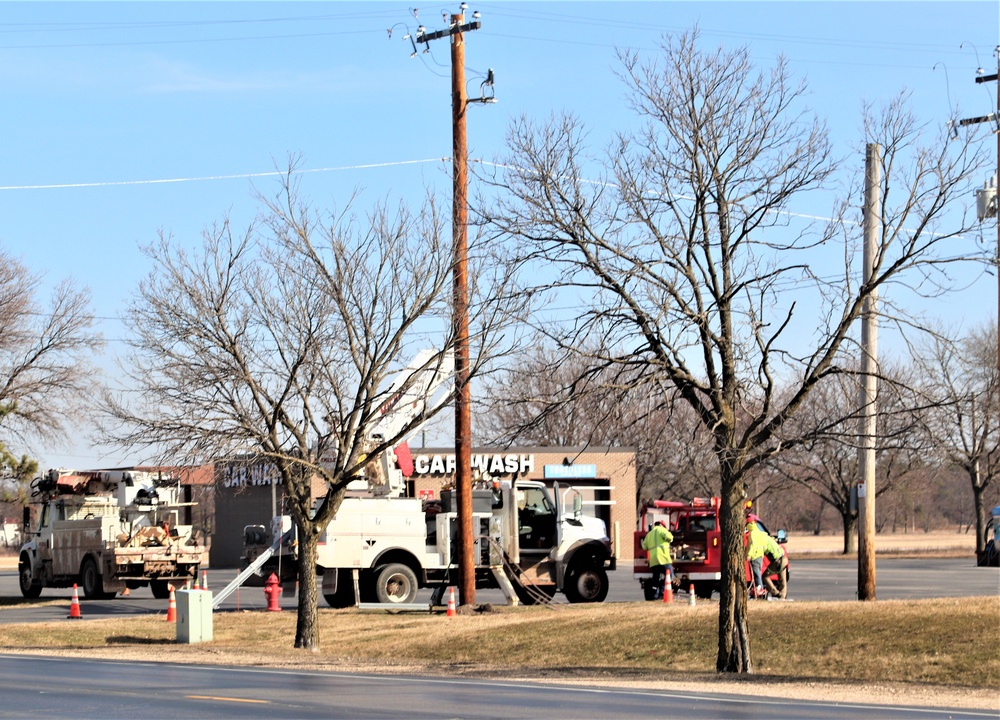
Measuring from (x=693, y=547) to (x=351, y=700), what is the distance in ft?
Result: 45.6

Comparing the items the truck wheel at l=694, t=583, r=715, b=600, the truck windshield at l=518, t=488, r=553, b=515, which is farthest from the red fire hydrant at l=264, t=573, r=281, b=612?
the truck wheel at l=694, t=583, r=715, b=600

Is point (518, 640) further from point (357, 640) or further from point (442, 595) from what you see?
point (442, 595)

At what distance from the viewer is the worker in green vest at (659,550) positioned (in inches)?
947

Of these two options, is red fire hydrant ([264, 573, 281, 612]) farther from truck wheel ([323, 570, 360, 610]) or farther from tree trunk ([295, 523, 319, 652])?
tree trunk ([295, 523, 319, 652])

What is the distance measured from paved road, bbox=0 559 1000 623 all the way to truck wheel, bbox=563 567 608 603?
67.8 inches

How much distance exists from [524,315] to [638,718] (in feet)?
21.8

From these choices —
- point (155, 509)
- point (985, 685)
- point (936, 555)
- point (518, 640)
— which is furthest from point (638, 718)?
point (936, 555)

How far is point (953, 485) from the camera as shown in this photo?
10150cm

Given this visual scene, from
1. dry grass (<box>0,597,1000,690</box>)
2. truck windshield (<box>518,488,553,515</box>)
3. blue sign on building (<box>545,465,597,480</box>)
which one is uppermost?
blue sign on building (<box>545,465,597,480</box>)

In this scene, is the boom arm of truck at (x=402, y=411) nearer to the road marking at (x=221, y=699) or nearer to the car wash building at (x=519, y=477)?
the road marking at (x=221, y=699)

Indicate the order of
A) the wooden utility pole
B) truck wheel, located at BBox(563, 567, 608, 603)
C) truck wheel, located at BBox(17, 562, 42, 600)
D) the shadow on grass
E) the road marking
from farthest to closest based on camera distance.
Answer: truck wheel, located at BBox(17, 562, 42, 600) < the shadow on grass < truck wheel, located at BBox(563, 567, 608, 603) < the wooden utility pole < the road marking

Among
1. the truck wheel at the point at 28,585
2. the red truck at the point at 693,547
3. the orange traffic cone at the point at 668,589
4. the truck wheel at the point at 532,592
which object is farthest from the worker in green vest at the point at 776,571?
the truck wheel at the point at 28,585

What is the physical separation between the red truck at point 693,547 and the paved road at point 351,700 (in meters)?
10.3

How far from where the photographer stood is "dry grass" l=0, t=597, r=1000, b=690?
15.6m
